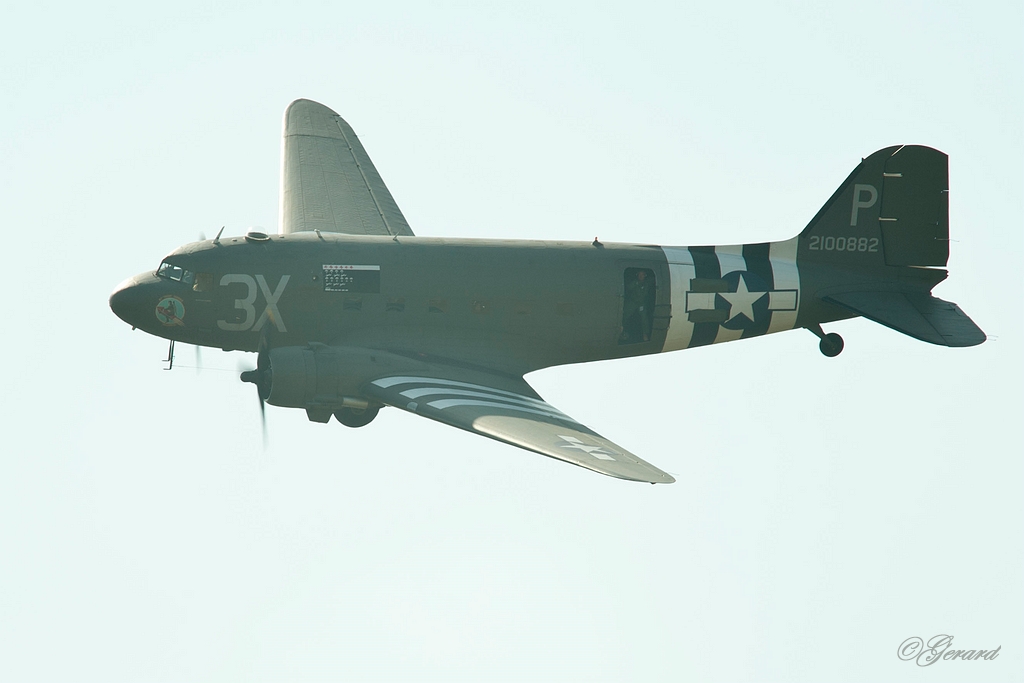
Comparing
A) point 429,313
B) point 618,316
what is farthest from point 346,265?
point 618,316

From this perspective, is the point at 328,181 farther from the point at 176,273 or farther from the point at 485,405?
the point at 485,405

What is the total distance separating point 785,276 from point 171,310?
13.3 meters

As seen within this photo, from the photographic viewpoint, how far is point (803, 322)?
33344 millimetres

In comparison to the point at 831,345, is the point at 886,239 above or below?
above

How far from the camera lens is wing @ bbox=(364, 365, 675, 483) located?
25.3 m

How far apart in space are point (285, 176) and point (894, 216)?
14342 millimetres

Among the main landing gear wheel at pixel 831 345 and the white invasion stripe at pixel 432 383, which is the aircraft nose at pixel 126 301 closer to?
the white invasion stripe at pixel 432 383

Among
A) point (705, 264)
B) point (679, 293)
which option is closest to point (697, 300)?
point (679, 293)

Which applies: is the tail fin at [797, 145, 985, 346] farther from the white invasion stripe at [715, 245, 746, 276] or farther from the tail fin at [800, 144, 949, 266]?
the white invasion stripe at [715, 245, 746, 276]

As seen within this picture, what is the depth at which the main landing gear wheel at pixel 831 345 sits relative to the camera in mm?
33438

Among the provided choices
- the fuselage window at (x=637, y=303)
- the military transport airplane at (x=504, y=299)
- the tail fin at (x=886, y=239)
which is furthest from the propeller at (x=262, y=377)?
the tail fin at (x=886, y=239)

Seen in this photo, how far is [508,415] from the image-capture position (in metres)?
27.8

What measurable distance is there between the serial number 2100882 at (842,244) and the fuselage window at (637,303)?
13.3 ft

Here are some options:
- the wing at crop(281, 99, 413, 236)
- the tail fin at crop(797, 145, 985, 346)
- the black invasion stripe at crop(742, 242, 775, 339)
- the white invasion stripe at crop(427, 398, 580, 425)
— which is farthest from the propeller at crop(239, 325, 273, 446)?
the tail fin at crop(797, 145, 985, 346)
